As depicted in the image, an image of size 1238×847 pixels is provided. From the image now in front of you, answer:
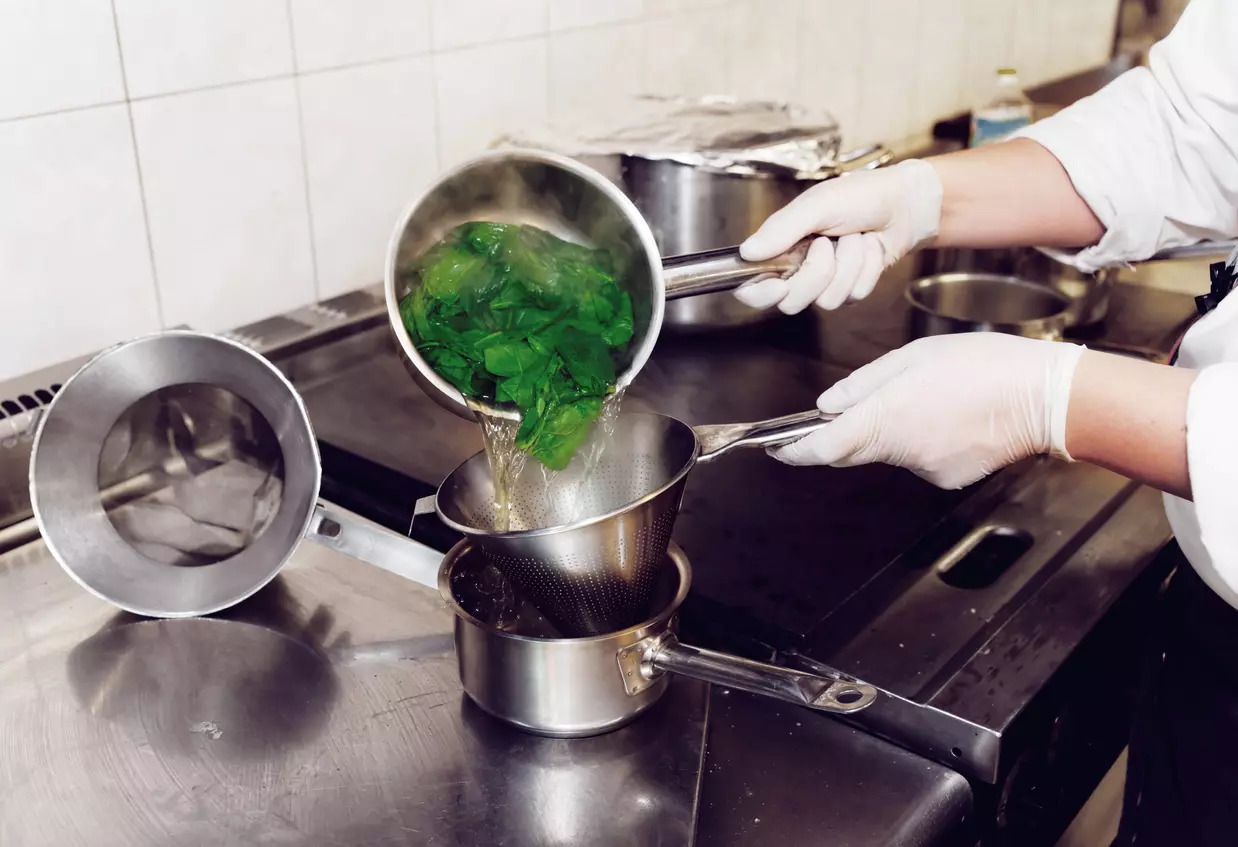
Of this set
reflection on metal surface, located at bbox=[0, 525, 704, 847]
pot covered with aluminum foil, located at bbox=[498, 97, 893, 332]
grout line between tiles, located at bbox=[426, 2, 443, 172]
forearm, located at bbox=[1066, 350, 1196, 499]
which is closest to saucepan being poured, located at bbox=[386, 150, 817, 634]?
reflection on metal surface, located at bbox=[0, 525, 704, 847]

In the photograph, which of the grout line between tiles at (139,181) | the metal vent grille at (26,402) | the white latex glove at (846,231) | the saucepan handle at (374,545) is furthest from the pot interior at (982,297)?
the metal vent grille at (26,402)

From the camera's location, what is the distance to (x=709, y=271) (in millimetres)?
921

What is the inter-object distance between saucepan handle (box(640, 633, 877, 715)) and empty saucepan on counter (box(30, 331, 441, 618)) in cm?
23

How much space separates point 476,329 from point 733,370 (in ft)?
1.60

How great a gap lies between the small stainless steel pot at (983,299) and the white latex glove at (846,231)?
0.28 meters

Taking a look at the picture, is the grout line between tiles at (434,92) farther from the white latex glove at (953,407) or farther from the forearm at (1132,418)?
the forearm at (1132,418)

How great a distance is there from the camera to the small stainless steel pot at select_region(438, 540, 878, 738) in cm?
77

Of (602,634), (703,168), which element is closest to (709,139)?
(703,168)

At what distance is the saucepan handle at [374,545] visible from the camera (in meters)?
0.94

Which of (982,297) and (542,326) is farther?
(982,297)

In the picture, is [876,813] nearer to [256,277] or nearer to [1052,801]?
[1052,801]

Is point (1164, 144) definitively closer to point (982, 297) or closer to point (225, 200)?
point (982, 297)

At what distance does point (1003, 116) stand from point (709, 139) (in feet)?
2.74

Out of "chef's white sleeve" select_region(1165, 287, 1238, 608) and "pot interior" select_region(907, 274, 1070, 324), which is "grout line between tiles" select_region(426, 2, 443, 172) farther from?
"chef's white sleeve" select_region(1165, 287, 1238, 608)
